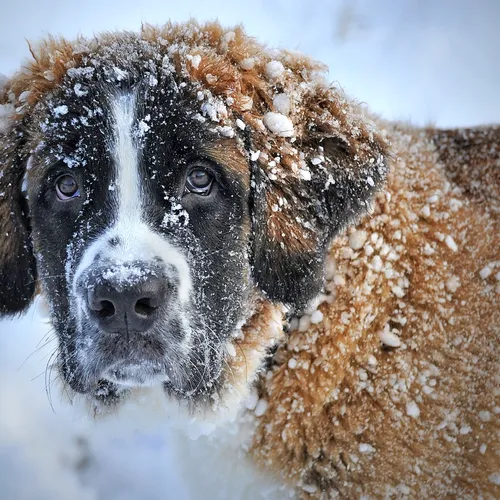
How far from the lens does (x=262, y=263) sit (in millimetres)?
2248

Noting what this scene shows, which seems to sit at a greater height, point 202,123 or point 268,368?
point 202,123

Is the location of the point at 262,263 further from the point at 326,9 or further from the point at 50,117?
the point at 326,9

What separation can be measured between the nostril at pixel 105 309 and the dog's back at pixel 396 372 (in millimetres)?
828

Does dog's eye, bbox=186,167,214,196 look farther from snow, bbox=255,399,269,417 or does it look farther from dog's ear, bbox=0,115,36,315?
snow, bbox=255,399,269,417

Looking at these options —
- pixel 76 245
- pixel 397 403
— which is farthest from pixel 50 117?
pixel 397 403

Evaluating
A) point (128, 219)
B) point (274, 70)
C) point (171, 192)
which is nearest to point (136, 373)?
point (128, 219)

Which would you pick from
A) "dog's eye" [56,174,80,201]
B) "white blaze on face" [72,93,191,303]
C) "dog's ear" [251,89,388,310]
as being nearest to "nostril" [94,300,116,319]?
"white blaze on face" [72,93,191,303]

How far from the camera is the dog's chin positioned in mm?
2014

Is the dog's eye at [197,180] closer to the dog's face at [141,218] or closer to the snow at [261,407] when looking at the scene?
the dog's face at [141,218]

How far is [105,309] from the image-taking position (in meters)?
1.85

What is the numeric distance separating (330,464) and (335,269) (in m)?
0.79

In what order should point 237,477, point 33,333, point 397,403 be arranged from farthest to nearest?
point 33,333
point 237,477
point 397,403

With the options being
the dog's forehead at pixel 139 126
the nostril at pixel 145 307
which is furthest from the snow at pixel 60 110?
the nostril at pixel 145 307

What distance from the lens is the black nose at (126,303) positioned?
69.5 inches
